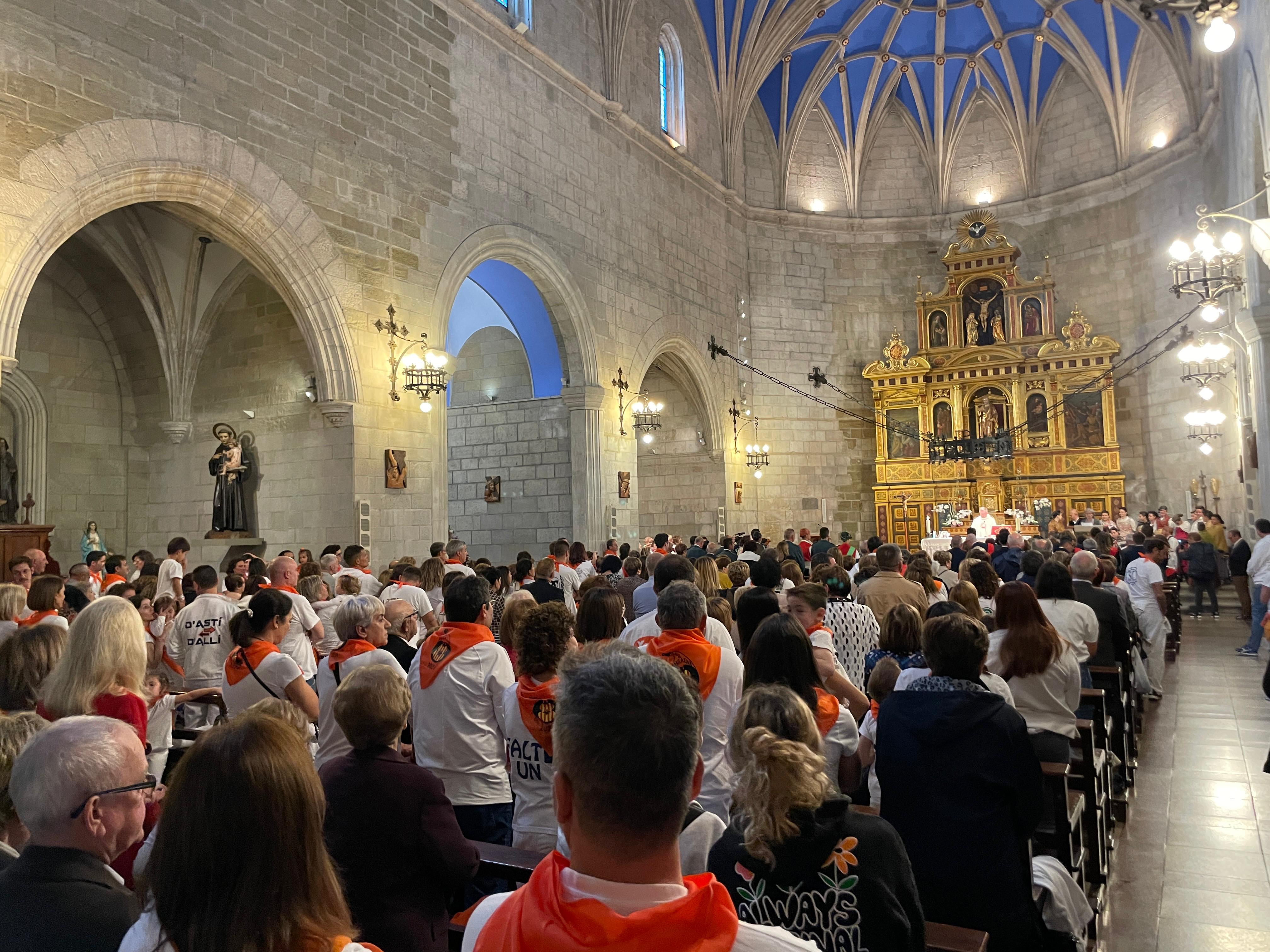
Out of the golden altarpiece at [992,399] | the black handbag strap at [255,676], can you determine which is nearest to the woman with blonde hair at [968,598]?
the black handbag strap at [255,676]

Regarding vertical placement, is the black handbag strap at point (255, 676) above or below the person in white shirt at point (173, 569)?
below

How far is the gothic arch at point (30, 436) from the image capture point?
12102 mm

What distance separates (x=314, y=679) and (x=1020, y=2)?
70.6ft

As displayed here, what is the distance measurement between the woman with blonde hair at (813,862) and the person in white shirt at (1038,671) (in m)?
2.36

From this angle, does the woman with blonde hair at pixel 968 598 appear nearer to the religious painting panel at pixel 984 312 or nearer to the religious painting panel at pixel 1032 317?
the religious painting panel at pixel 984 312

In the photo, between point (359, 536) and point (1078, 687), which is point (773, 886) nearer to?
point (1078, 687)

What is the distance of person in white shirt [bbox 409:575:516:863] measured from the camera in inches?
137

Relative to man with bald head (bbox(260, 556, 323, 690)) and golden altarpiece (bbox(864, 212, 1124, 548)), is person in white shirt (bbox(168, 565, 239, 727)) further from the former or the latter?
golden altarpiece (bbox(864, 212, 1124, 548))

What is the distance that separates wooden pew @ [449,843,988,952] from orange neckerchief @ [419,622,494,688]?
2.79ft

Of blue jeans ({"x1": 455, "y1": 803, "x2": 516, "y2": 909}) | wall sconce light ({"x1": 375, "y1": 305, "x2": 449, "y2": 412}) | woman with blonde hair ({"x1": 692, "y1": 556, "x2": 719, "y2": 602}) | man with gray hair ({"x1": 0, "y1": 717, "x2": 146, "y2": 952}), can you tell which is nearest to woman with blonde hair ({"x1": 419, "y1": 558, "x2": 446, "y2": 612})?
woman with blonde hair ({"x1": 692, "y1": 556, "x2": 719, "y2": 602})

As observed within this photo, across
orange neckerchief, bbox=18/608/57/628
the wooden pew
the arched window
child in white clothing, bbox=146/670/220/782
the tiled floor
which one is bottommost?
the tiled floor

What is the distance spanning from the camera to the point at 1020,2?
19828 millimetres

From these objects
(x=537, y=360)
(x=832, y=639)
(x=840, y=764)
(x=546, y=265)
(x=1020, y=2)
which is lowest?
(x=840, y=764)

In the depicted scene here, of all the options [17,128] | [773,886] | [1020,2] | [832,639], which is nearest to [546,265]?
[17,128]
